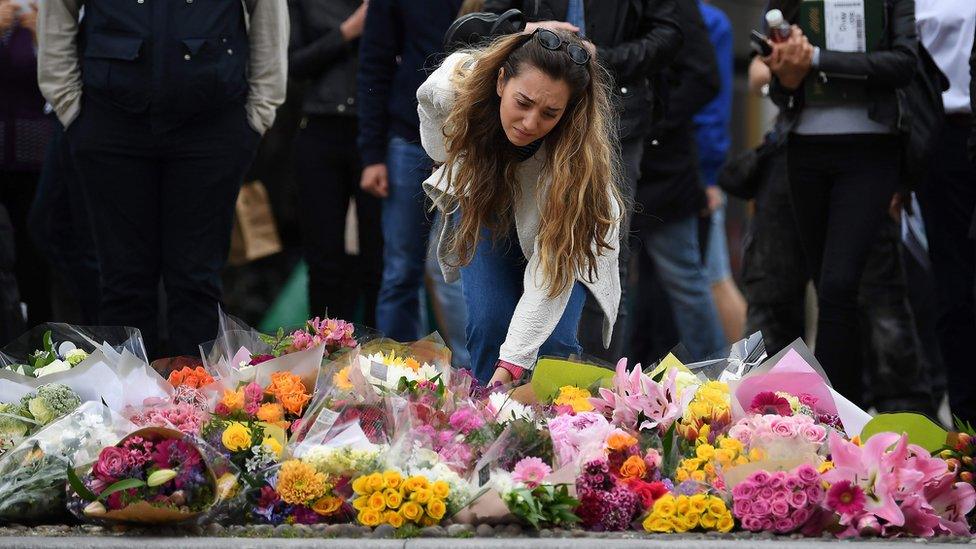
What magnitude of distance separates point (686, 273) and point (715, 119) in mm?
1356

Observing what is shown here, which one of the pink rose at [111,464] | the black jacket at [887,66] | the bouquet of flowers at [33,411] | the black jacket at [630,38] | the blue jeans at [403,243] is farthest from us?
the blue jeans at [403,243]

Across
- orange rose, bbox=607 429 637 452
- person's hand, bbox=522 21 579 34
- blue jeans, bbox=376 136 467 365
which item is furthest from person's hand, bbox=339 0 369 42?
Answer: orange rose, bbox=607 429 637 452

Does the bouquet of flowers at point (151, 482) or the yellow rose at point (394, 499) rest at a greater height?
the bouquet of flowers at point (151, 482)

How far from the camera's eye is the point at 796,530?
369 cm

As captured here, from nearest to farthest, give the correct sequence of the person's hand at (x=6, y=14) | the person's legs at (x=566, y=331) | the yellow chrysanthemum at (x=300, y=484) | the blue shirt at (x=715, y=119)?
the yellow chrysanthemum at (x=300, y=484), the person's legs at (x=566, y=331), the person's hand at (x=6, y=14), the blue shirt at (x=715, y=119)

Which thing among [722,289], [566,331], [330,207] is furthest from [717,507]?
[722,289]

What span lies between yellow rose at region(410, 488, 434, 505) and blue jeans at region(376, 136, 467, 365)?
255 centimetres

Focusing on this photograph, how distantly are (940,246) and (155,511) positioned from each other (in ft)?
11.7

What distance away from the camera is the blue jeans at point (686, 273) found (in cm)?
677

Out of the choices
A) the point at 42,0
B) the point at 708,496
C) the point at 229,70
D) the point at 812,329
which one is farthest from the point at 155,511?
the point at 812,329

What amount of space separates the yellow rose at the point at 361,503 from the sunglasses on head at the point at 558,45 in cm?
148

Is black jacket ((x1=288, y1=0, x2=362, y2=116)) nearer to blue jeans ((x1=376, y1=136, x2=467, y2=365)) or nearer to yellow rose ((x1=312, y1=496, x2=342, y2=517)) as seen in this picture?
blue jeans ((x1=376, y1=136, x2=467, y2=365))

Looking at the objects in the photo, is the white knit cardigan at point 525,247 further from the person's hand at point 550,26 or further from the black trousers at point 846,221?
the black trousers at point 846,221

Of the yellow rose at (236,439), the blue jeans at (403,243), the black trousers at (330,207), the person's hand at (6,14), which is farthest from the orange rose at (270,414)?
the person's hand at (6,14)
